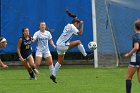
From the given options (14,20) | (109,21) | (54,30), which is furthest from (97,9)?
(14,20)

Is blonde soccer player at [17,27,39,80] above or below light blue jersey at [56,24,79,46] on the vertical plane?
below

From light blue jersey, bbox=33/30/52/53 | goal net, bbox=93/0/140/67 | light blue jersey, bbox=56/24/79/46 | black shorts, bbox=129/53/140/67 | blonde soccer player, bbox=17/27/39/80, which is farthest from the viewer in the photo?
goal net, bbox=93/0/140/67

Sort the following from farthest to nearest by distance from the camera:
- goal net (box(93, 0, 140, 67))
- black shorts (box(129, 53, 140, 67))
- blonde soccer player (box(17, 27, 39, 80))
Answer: goal net (box(93, 0, 140, 67))
blonde soccer player (box(17, 27, 39, 80))
black shorts (box(129, 53, 140, 67))

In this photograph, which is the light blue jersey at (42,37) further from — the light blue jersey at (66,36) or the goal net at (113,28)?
the goal net at (113,28)

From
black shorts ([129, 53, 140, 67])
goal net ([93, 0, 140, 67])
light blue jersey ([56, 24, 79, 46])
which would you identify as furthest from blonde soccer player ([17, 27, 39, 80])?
black shorts ([129, 53, 140, 67])

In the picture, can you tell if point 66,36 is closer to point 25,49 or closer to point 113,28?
point 25,49

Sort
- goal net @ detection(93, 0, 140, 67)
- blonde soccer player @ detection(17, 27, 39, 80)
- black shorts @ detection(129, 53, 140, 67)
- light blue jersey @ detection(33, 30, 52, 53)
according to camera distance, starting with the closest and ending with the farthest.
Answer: black shorts @ detection(129, 53, 140, 67) < blonde soccer player @ detection(17, 27, 39, 80) < light blue jersey @ detection(33, 30, 52, 53) < goal net @ detection(93, 0, 140, 67)

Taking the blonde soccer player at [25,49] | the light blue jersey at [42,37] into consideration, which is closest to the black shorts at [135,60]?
the blonde soccer player at [25,49]

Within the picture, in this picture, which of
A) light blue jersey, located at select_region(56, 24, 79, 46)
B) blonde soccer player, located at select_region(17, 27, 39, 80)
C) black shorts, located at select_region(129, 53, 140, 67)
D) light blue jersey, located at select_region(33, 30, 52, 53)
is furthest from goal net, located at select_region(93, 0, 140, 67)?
black shorts, located at select_region(129, 53, 140, 67)

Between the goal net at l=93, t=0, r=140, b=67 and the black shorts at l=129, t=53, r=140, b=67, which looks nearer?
the black shorts at l=129, t=53, r=140, b=67

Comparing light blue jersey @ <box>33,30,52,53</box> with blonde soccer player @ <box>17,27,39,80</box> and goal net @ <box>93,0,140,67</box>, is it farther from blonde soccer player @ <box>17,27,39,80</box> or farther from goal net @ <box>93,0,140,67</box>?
goal net @ <box>93,0,140,67</box>

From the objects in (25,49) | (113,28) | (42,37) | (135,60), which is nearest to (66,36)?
(25,49)

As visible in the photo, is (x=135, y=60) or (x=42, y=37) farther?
(x=42, y=37)

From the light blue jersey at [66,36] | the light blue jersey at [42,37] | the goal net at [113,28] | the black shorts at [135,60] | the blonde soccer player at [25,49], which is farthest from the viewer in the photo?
the goal net at [113,28]
